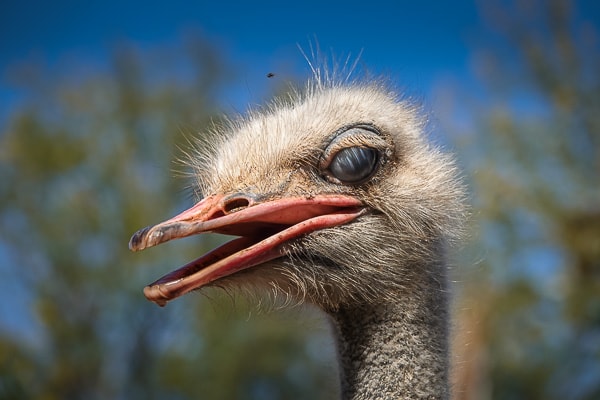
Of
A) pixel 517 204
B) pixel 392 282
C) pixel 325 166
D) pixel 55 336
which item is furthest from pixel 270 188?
pixel 55 336

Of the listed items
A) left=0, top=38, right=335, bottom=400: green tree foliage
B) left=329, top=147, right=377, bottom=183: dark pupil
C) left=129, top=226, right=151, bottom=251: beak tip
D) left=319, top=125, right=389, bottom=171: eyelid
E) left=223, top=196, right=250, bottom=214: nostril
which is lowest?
left=129, top=226, right=151, bottom=251: beak tip

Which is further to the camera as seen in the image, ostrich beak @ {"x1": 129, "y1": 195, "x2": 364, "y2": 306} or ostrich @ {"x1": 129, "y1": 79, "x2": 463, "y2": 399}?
ostrich @ {"x1": 129, "y1": 79, "x2": 463, "y2": 399}

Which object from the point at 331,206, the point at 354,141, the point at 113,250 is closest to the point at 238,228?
the point at 331,206

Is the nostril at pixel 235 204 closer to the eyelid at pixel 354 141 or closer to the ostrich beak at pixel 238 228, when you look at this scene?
the ostrich beak at pixel 238 228

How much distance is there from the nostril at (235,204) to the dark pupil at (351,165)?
11.2 inches

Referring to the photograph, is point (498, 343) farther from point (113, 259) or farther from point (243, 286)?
point (243, 286)

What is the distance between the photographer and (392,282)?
7.44 feet

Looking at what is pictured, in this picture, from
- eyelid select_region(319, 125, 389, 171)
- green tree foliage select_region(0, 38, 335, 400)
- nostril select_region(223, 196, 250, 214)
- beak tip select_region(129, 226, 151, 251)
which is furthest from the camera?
green tree foliage select_region(0, 38, 335, 400)

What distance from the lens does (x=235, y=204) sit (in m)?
2.10

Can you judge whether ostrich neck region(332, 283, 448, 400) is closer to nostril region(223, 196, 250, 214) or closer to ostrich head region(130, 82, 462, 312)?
ostrich head region(130, 82, 462, 312)

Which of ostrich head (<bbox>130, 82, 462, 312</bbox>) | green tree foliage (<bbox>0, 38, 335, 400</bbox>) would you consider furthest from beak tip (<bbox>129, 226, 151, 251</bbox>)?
green tree foliage (<bbox>0, 38, 335, 400</bbox>)

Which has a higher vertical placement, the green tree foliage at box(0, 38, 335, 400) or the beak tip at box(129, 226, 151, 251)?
the green tree foliage at box(0, 38, 335, 400)

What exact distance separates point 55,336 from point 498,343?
870 centimetres

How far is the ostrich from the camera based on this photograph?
2170 mm
